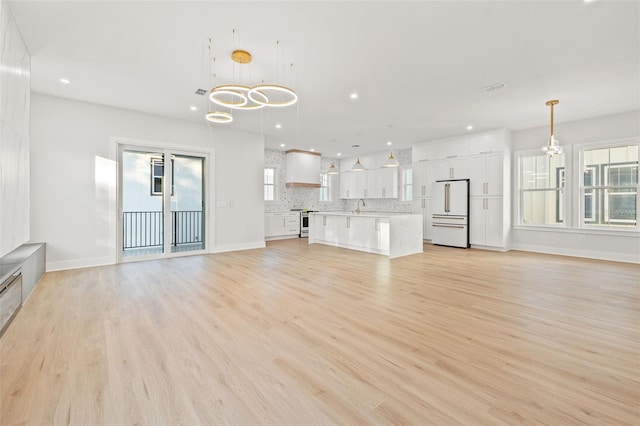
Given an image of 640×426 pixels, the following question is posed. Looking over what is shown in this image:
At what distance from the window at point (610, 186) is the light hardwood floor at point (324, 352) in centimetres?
279

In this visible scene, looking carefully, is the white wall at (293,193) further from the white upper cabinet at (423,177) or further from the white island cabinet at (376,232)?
the white upper cabinet at (423,177)

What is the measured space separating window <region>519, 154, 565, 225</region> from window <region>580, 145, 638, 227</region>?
1.37 feet

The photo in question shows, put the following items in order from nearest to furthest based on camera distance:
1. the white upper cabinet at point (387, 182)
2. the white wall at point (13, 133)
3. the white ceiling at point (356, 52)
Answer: the white wall at point (13, 133)
the white ceiling at point (356, 52)
the white upper cabinet at point (387, 182)

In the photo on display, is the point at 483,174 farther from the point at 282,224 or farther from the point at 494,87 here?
the point at 282,224

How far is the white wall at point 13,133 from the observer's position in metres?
2.68

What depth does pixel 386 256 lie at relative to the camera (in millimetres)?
6305

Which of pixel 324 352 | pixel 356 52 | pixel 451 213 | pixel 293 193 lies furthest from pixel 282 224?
pixel 324 352

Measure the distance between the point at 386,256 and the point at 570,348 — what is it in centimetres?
402

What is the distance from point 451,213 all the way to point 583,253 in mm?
2789

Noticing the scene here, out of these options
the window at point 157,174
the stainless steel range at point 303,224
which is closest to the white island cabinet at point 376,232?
the stainless steel range at point 303,224

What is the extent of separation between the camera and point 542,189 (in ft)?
22.7

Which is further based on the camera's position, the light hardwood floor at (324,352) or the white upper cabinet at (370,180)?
the white upper cabinet at (370,180)

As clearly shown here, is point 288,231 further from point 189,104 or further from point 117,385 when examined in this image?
point 117,385

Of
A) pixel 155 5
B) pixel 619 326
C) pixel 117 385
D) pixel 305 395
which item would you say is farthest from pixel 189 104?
pixel 619 326
